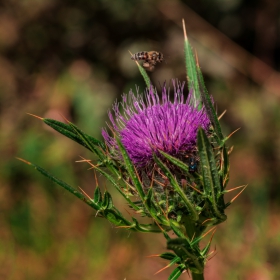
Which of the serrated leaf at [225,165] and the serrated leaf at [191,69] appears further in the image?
the serrated leaf at [191,69]

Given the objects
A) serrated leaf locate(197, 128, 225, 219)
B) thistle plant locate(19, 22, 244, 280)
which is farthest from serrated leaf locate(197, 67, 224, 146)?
serrated leaf locate(197, 128, 225, 219)

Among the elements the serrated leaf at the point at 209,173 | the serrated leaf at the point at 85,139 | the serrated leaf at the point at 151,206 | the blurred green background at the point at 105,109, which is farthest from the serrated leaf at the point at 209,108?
the blurred green background at the point at 105,109

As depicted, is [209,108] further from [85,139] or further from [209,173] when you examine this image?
[85,139]

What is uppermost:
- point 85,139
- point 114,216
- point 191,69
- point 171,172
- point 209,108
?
point 209,108

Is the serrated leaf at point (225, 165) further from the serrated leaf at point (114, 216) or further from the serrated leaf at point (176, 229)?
the serrated leaf at point (114, 216)

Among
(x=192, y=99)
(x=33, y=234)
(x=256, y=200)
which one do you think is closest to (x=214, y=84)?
(x=256, y=200)

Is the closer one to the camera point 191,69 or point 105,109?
point 191,69

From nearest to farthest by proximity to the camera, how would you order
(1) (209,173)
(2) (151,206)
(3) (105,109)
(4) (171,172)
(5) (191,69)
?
1. (1) (209,173)
2. (2) (151,206)
3. (4) (171,172)
4. (5) (191,69)
5. (3) (105,109)

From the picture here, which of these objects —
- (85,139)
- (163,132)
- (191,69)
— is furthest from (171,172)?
(191,69)
